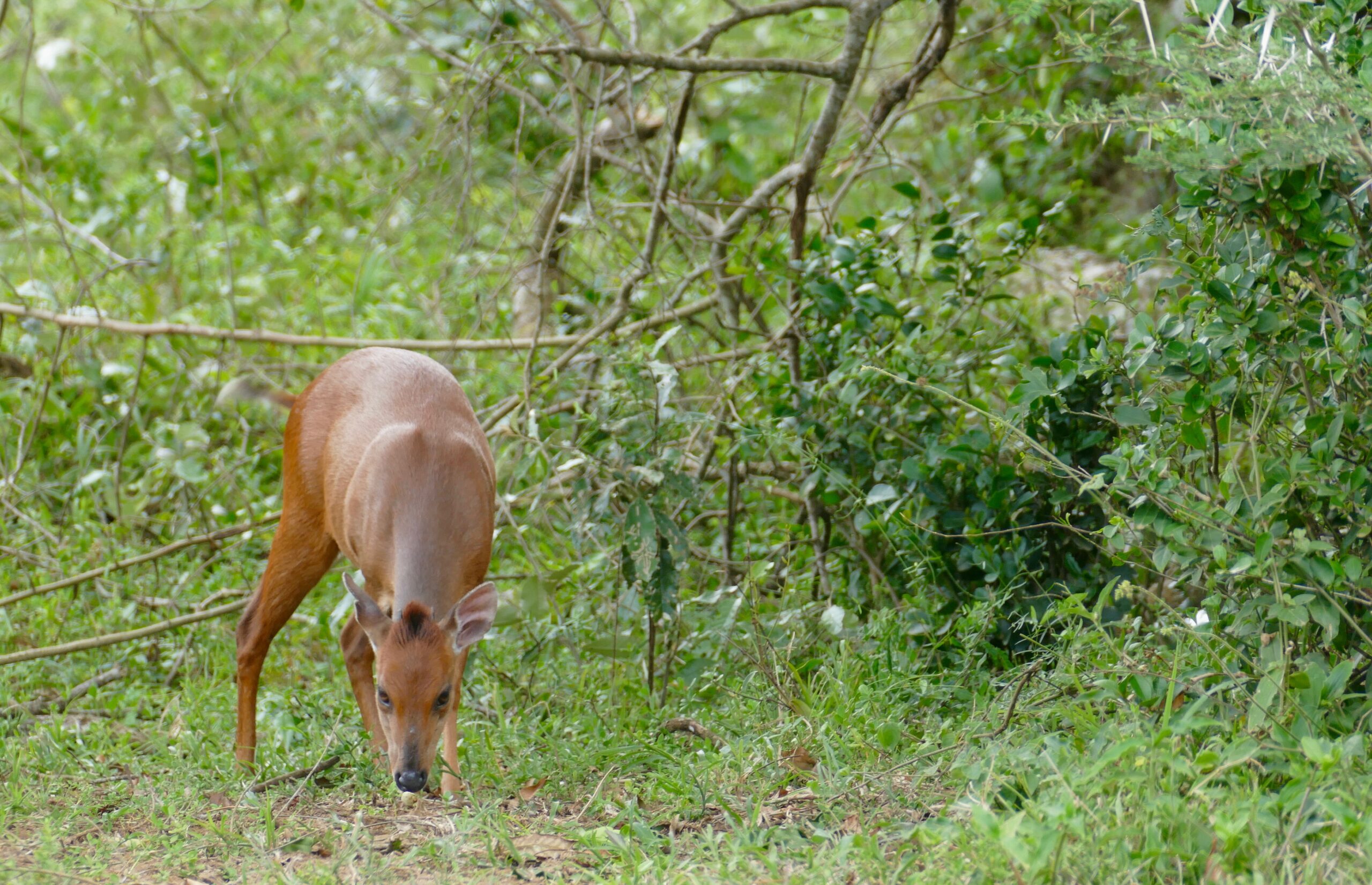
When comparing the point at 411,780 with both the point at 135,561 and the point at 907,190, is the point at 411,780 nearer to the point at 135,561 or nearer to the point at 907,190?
the point at 135,561

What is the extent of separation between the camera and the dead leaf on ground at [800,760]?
3836mm

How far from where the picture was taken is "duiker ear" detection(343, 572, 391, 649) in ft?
13.3

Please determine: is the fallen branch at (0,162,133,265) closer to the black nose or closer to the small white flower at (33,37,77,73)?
the small white flower at (33,37,77,73)

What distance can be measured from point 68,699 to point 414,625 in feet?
6.78

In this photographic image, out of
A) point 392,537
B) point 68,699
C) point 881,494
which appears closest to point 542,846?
point 392,537

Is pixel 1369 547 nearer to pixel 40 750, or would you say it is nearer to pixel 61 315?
pixel 40 750

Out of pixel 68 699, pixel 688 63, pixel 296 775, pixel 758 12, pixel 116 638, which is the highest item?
pixel 758 12

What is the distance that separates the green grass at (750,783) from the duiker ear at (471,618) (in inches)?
17.6

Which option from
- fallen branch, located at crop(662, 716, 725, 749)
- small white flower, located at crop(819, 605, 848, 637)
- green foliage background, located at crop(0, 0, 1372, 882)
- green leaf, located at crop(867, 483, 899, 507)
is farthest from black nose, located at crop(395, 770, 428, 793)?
green leaf, located at crop(867, 483, 899, 507)

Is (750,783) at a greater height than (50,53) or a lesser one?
lesser

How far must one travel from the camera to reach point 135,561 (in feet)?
18.2

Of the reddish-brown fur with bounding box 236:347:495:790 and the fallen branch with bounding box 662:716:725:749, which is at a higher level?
the reddish-brown fur with bounding box 236:347:495:790

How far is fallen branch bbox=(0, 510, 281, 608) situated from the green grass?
0.40 meters

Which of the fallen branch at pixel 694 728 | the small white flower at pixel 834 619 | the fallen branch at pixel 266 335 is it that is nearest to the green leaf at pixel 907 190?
the fallen branch at pixel 266 335
